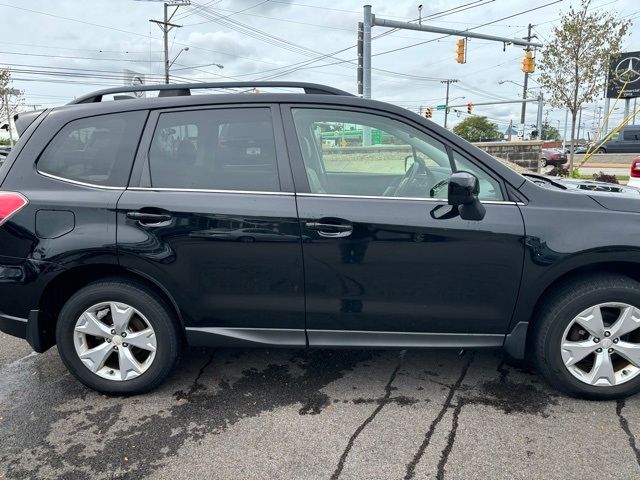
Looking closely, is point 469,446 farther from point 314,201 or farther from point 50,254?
point 50,254

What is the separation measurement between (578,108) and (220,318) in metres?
13.7

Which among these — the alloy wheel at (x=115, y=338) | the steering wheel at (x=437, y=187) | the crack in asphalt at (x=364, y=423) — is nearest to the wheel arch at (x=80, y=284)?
the alloy wheel at (x=115, y=338)

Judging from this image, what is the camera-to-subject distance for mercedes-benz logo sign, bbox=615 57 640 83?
12.8 metres

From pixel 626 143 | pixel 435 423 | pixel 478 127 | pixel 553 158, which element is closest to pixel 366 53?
pixel 435 423

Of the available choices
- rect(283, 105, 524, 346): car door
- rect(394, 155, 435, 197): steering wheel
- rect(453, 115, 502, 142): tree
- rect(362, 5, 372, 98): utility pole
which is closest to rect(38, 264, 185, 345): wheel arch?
rect(283, 105, 524, 346): car door

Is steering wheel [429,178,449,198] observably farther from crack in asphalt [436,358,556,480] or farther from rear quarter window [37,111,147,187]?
rear quarter window [37,111,147,187]

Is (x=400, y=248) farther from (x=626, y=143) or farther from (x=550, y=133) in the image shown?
(x=550, y=133)

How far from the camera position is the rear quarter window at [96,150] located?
9.48 ft

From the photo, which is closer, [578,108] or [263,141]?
[263,141]

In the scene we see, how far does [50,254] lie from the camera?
283 cm

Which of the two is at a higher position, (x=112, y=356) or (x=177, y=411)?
(x=112, y=356)

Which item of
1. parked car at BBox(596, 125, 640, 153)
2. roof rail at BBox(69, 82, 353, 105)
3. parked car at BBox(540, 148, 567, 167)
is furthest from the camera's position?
parked car at BBox(596, 125, 640, 153)

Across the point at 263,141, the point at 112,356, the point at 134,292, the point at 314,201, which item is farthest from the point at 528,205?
the point at 112,356

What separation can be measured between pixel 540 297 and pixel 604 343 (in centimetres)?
44
